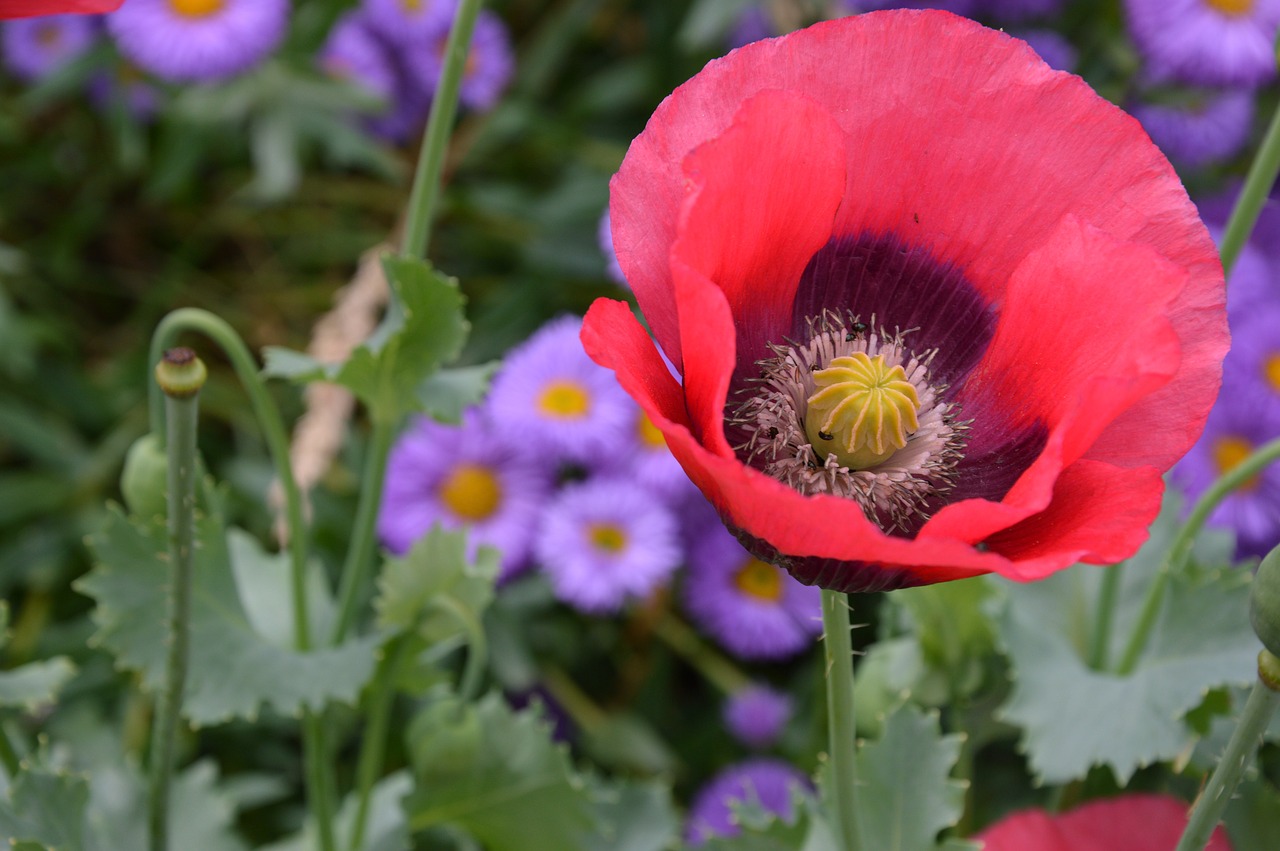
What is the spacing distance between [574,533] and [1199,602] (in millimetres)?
491

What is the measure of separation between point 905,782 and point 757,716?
52 cm

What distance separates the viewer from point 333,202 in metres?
1.54

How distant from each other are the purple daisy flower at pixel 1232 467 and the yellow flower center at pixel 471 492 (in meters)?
0.56

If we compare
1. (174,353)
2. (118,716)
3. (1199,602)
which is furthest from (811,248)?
(118,716)

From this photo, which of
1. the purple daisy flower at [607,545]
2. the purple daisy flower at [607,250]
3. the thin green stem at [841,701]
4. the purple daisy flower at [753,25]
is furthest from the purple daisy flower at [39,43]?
the thin green stem at [841,701]

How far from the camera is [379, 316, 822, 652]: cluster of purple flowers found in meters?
1.02

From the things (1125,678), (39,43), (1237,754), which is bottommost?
(1237,754)

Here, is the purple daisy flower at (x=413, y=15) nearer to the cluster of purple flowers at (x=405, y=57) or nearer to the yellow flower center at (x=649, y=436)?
the cluster of purple flowers at (x=405, y=57)

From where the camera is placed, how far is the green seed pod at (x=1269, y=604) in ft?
1.29

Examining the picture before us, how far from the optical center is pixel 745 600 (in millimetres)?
1094

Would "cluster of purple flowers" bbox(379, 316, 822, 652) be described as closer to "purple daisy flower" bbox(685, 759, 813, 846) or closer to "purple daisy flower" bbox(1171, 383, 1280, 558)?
"purple daisy flower" bbox(685, 759, 813, 846)

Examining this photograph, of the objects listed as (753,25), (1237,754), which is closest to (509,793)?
(1237,754)

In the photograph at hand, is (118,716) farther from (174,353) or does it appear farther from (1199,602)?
(1199,602)

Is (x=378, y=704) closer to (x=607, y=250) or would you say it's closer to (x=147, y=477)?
(x=147, y=477)
